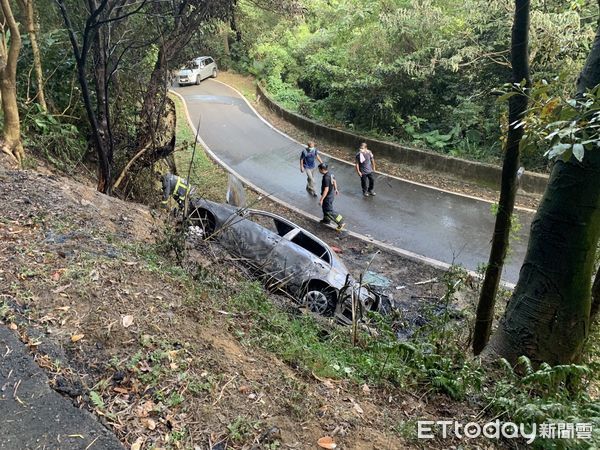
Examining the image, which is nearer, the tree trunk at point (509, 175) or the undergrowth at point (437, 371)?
the undergrowth at point (437, 371)

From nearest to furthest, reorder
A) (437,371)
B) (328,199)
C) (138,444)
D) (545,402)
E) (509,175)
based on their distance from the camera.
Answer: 1. (138,444)
2. (545,402)
3. (437,371)
4. (509,175)
5. (328,199)

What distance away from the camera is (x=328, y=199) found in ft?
38.1

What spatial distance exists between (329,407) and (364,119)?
635 inches

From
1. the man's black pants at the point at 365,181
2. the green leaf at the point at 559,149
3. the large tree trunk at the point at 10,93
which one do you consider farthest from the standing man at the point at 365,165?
the green leaf at the point at 559,149

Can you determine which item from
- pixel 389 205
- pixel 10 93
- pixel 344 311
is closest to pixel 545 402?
pixel 344 311

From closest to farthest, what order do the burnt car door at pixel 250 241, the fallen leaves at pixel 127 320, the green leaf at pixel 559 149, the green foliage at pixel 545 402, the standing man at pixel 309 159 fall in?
1. the green leaf at pixel 559 149
2. the green foliage at pixel 545 402
3. the fallen leaves at pixel 127 320
4. the burnt car door at pixel 250 241
5. the standing man at pixel 309 159

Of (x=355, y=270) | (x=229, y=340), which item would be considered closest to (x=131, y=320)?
(x=229, y=340)

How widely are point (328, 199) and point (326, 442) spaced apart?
874 centimetres

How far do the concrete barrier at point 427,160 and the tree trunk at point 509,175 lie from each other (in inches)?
377

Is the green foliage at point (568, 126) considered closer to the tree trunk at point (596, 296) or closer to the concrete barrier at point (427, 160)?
the tree trunk at point (596, 296)

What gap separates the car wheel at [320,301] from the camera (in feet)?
23.5

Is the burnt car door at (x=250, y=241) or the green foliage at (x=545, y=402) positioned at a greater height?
the green foliage at (x=545, y=402)

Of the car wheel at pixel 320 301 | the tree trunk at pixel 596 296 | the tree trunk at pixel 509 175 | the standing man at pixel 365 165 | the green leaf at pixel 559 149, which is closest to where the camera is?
the green leaf at pixel 559 149

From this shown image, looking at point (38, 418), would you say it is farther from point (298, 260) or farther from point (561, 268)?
point (298, 260)
